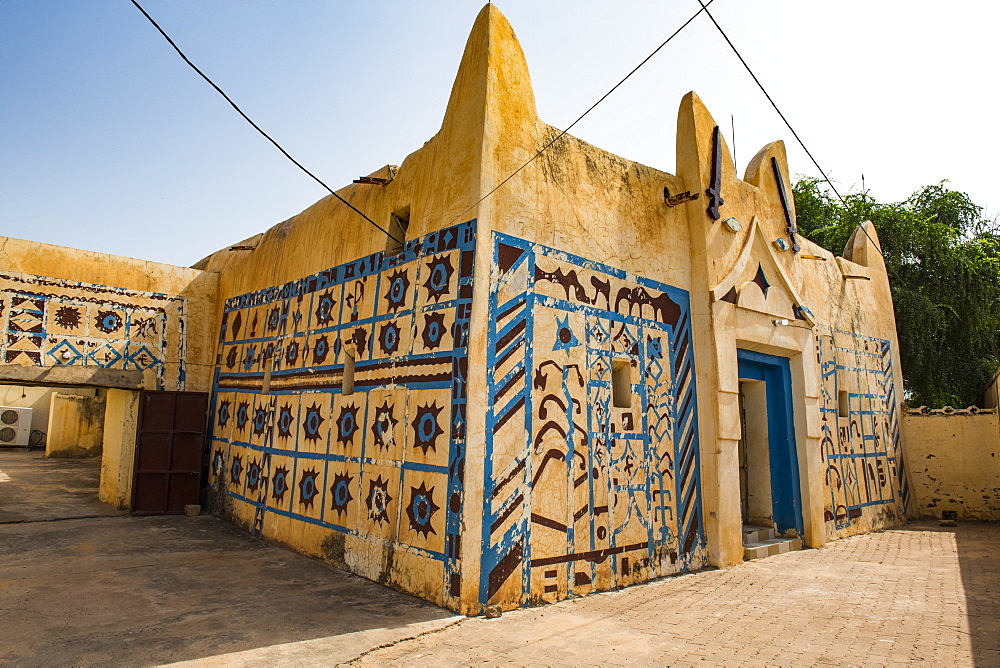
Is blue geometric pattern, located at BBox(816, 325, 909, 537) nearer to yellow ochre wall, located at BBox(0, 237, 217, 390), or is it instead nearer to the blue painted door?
the blue painted door

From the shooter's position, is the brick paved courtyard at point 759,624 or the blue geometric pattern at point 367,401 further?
the blue geometric pattern at point 367,401

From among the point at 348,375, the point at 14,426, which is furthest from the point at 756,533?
the point at 14,426

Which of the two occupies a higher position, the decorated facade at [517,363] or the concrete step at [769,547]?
the decorated facade at [517,363]

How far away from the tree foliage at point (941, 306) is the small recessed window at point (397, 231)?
10892 mm

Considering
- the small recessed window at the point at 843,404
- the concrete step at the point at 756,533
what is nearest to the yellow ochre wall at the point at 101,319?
the concrete step at the point at 756,533

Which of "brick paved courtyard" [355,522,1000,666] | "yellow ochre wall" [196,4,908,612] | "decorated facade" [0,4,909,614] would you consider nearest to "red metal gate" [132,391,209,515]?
"decorated facade" [0,4,909,614]

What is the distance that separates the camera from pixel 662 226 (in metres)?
6.89

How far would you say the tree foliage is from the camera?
1398cm

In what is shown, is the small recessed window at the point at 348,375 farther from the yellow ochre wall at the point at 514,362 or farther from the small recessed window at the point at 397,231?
the small recessed window at the point at 397,231

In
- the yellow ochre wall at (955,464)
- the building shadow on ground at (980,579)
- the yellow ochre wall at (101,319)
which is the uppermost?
the yellow ochre wall at (101,319)

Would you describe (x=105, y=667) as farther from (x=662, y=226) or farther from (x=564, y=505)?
(x=662, y=226)

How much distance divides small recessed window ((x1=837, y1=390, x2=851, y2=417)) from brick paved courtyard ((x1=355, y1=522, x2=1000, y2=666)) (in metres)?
3.07

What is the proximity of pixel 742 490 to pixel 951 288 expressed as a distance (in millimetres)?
9744

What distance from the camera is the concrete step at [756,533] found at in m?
7.46
